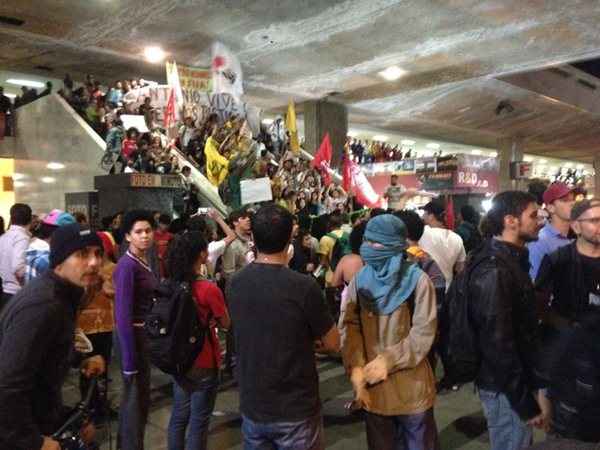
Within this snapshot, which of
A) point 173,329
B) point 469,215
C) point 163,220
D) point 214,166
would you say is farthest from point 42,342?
point 214,166

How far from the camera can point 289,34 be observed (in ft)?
39.7

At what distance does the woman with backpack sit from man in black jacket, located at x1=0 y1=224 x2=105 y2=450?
109cm

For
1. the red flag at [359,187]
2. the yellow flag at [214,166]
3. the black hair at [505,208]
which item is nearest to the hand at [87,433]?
the black hair at [505,208]

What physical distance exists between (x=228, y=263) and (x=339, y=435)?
2.21m

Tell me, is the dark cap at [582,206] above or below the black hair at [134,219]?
above

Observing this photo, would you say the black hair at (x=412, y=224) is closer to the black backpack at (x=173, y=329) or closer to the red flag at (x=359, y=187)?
the black backpack at (x=173, y=329)

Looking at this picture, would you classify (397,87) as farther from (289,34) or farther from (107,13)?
(107,13)

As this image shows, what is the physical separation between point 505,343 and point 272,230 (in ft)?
4.26

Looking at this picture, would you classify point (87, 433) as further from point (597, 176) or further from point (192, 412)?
point (597, 176)

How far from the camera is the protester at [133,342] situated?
12.3 ft

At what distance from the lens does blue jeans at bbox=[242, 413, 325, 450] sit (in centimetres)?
258

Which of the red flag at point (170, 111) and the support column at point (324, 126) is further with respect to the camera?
the support column at point (324, 126)

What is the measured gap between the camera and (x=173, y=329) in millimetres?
3326

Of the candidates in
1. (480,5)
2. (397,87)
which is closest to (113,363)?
(480,5)
